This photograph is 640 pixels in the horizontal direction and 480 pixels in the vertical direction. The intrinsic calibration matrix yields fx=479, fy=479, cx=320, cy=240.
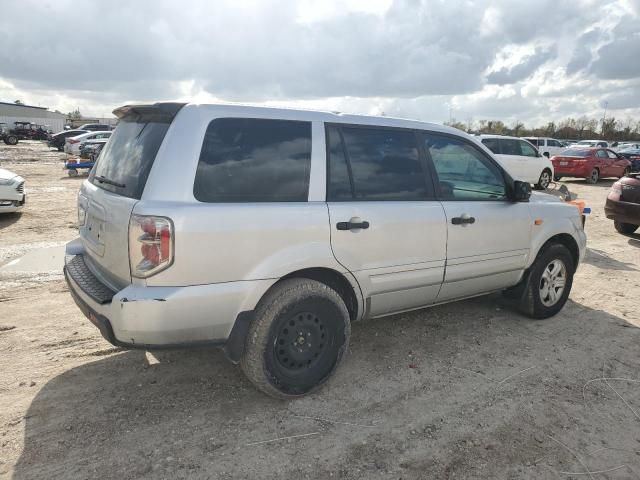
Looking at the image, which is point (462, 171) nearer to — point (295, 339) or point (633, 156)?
point (295, 339)

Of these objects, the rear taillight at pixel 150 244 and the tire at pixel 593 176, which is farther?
the tire at pixel 593 176

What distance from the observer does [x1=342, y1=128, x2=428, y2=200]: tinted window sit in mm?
3473

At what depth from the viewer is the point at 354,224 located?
331cm

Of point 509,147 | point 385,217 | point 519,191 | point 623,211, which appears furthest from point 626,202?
point 385,217

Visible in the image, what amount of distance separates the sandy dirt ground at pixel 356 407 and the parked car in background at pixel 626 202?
5.16 metres

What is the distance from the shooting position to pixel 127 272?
2.78 meters

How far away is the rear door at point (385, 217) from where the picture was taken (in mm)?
3350

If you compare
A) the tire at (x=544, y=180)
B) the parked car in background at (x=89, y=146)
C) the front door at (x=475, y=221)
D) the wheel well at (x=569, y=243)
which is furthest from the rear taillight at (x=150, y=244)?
the parked car in background at (x=89, y=146)

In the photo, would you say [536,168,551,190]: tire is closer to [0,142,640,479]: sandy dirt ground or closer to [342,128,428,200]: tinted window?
[0,142,640,479]: sandy dirt ground

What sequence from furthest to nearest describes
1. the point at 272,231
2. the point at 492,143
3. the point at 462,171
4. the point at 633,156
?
the point at 633,156 → the point at 492,143 → the point at 462,171 → the point at 272,231

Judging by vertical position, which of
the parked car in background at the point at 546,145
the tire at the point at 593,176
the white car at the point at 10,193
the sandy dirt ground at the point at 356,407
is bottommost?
the sandy dirt ground at the point at 356,407

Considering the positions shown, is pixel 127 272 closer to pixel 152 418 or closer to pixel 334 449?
pixel 152 418

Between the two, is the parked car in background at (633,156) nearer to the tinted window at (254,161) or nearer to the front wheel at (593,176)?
the front wheel at (593,176)

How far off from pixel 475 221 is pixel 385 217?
1.01 metres
